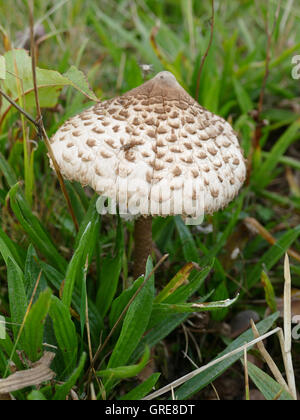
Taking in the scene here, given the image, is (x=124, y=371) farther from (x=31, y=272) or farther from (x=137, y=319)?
(x=31, y=272)

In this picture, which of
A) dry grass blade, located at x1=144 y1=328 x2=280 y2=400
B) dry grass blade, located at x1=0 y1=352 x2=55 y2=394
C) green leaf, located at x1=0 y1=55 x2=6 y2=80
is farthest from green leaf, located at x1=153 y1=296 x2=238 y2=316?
green leaf, located at x1=0 y1=55 x2=6 y2=80

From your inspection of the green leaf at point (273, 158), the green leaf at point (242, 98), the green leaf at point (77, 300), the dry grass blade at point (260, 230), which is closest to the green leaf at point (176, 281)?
the green leaf at point (77, 300)

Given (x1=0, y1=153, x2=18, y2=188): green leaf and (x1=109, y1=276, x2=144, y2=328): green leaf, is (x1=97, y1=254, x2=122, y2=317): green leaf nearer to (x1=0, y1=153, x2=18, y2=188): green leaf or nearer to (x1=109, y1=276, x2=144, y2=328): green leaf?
(x1=109, y1=276, x2=144, y2=328): green leaf

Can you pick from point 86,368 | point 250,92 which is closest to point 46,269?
point 86,368

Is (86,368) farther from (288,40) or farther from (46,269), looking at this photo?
(288,40)

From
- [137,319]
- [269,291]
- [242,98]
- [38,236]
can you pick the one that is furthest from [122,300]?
[242,98]

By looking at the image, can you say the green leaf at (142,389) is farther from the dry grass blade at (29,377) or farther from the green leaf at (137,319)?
the dry grass blade at (29,377)
